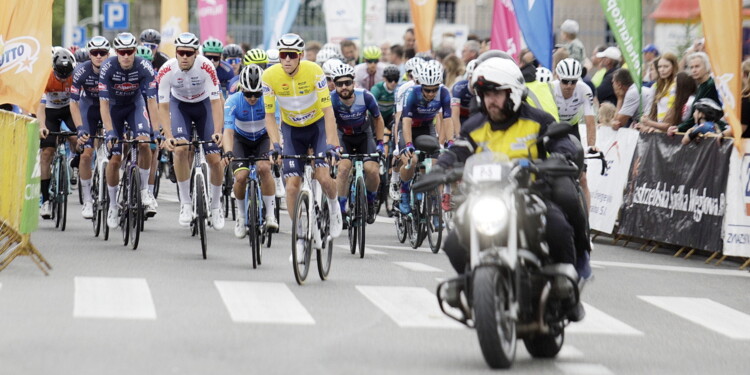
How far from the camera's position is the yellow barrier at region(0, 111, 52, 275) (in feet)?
42.4

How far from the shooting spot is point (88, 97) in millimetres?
17688

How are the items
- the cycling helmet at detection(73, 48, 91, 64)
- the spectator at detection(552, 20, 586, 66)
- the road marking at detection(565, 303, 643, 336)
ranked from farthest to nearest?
the spectator at detection(552, 20, 586, 66), the cycling helmet at detection(73, 48, 91, 64), the road marking at detection(565, 303, 643, 336)

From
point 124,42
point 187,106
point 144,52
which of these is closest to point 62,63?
point 144,52

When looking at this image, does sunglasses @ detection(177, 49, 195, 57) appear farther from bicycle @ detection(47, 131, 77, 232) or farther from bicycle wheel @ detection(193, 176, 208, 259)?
bicycle @ detection(47, 131, 77, 232)

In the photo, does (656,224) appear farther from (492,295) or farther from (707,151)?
(492,295)

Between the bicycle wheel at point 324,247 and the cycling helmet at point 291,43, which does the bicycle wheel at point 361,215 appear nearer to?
the bicycle wheel at point 324,247

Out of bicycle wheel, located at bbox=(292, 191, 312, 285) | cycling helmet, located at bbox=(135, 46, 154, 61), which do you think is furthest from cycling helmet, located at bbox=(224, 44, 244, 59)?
bicycle wheel, located at bbox=(292, 191, 312, 285)

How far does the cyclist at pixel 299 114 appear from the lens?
44.4ft

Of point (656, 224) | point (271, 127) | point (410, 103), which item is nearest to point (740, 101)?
point (656, 224)

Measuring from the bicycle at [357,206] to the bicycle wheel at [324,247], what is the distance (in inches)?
66.5

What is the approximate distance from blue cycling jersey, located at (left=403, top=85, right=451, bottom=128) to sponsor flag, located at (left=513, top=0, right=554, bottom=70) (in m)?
3.14

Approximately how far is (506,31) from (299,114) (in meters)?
8.71

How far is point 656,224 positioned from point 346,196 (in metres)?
Result: 3.62

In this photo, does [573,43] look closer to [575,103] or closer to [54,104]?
[575,103]
